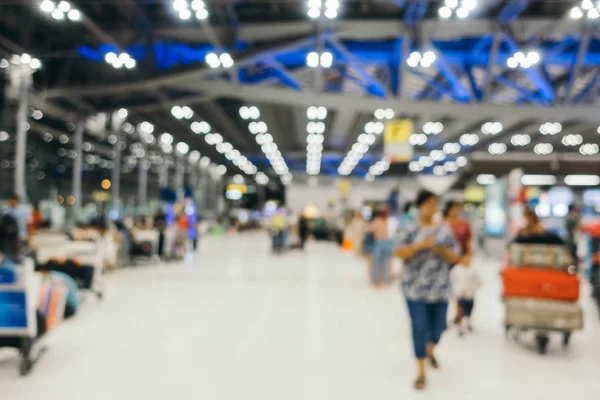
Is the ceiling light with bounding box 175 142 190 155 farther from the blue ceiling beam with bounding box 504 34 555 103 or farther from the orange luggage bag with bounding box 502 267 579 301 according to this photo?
the orange luggage bag with bounding box 502 267 579 301

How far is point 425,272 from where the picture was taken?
4961 millimetres

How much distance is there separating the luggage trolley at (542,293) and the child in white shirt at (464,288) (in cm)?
51

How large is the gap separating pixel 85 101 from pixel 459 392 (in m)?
17.4

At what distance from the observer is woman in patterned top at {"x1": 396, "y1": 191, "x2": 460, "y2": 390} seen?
4914 millimetres

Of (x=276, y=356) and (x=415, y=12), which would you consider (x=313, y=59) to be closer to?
(x=415, y=12)

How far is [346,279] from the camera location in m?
13.7

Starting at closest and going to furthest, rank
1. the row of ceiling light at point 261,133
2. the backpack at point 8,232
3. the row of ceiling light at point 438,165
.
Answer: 1. the backpack at point 8,232
2. the row of ceiling light at point 261,133
3. the row of ceiling light at point 438,165

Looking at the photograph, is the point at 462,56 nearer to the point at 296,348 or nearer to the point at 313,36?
the point at 313,36

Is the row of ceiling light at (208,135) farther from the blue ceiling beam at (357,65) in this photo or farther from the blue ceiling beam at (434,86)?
the blue ceiling beam at (434,86)

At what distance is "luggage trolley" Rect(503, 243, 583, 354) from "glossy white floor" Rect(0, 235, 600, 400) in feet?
1.01

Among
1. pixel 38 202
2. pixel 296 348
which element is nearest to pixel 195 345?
pixel 296 348

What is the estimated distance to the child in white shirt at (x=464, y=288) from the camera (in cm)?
699

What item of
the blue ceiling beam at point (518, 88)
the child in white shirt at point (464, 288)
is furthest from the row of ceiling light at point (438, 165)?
the child in white shirt at point (464, 288)

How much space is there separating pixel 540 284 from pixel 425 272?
2020 millimetres
